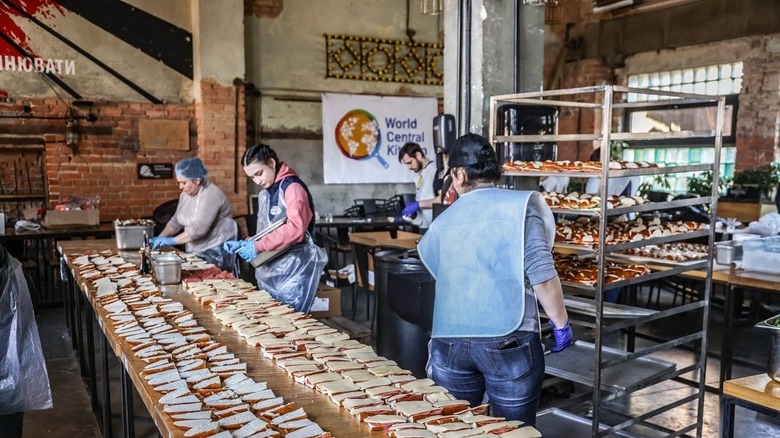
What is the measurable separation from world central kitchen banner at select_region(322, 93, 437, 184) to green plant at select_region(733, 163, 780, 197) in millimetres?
4643

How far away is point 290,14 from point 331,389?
8392 millimetres

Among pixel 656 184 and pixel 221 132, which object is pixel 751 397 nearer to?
pixel 221 132

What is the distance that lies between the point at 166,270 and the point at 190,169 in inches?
54.6

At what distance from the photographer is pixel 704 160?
10.4m

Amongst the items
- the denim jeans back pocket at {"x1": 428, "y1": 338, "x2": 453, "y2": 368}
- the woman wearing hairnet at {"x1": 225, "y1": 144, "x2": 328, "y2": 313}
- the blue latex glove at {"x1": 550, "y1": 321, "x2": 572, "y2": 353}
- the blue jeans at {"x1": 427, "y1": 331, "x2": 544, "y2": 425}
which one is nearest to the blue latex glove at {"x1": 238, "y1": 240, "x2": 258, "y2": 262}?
the woman wearing hairnet at {"x1": 225, "y1": 144, "x2": 328, "y2": 313}

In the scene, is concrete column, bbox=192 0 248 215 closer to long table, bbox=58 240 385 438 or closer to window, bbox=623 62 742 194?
long table, bbox=58 240 385 438

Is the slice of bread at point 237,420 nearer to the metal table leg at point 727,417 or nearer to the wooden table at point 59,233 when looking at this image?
the metal table leg at point 727,417

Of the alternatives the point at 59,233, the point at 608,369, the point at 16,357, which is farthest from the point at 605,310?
the point at 59,233

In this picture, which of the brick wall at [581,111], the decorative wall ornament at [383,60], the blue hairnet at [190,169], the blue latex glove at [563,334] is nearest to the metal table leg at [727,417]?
the blue latex glove at [563,334]

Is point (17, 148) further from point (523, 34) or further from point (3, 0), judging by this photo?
point (523, 34)

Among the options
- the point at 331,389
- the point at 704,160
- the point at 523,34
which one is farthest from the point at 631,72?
the point at 331,389

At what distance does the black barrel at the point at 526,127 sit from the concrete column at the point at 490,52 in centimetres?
50

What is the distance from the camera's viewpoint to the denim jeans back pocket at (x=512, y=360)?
2.60 meters

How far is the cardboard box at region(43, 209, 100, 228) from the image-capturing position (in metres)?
7.42
